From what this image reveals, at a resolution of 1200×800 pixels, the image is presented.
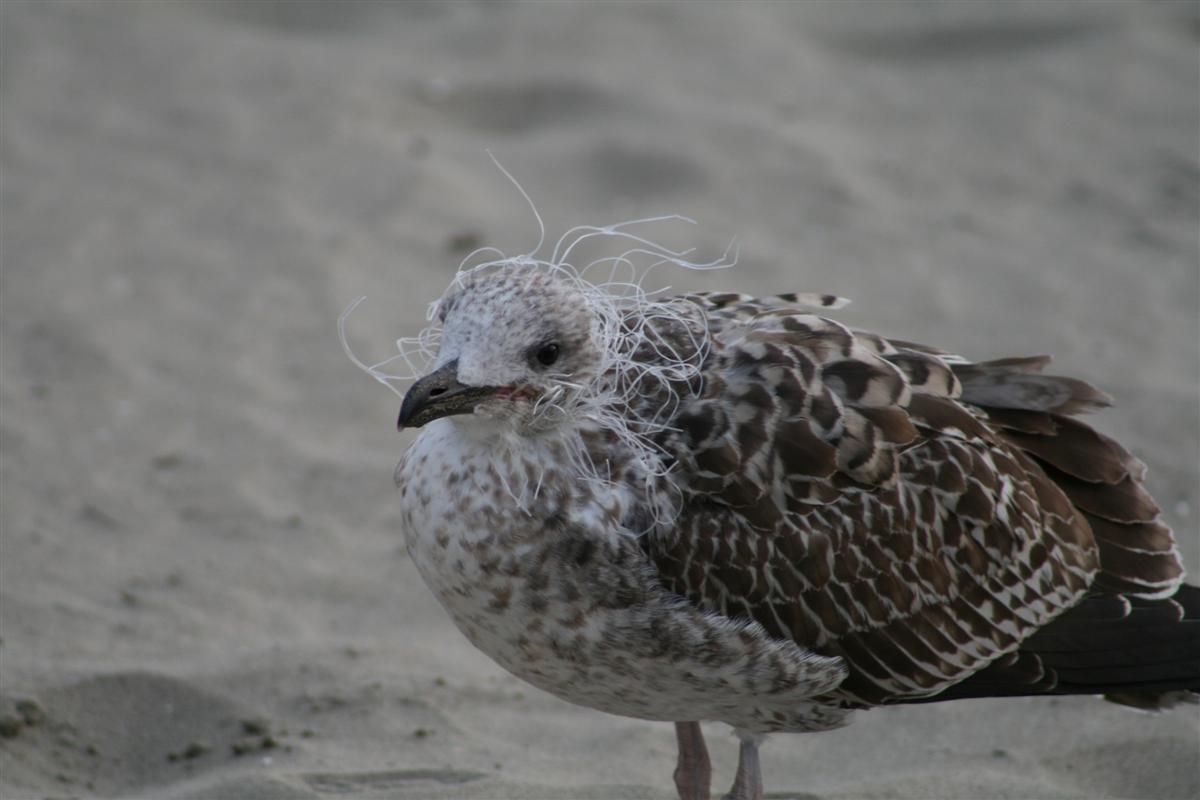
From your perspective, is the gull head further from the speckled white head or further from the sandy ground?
the sandy ground

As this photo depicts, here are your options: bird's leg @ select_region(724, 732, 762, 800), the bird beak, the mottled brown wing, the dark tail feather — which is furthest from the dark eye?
the dark tail feather

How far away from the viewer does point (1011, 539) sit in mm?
4336

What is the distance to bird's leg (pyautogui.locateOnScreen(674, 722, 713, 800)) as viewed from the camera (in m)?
4.47

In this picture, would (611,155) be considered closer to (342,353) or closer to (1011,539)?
(342,353)

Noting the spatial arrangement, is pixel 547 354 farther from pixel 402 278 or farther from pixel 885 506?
pixel 402 278

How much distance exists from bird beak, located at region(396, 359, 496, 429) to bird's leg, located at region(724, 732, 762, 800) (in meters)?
1.26

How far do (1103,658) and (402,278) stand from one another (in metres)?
4.46

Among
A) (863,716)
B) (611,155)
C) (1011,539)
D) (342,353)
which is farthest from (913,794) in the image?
(611,155)

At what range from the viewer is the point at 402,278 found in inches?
308

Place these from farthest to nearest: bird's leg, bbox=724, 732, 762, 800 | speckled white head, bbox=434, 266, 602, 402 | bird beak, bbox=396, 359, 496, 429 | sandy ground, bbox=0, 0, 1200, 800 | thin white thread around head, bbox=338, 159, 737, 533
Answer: sandy ground, bbox=0, 0, 1200, 800 < bird's leg, bbox=724, 732, 762, 800 < thin white thread around head, bbox=338, 159, 737, 533 < speckled white head, bbox=434, 266, 602, 402 < bird beak, bbox=396, 359, 496, 429

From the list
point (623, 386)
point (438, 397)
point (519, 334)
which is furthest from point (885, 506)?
point (438, 397)

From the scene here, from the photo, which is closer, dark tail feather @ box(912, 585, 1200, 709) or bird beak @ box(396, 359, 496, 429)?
bird beak @ box(396, 359, 496, 429)

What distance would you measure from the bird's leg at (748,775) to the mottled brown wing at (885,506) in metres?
0.32

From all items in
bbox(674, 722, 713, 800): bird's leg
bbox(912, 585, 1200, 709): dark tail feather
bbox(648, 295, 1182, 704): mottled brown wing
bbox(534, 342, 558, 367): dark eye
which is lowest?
bbox(674, 722, 713, 800): bird's leg
